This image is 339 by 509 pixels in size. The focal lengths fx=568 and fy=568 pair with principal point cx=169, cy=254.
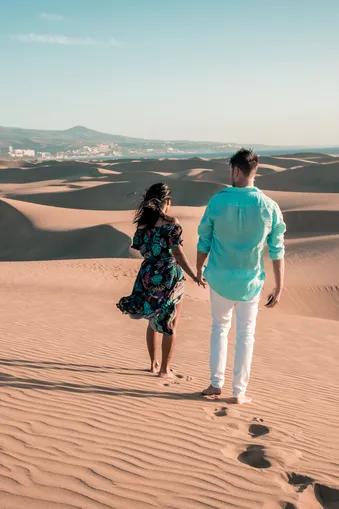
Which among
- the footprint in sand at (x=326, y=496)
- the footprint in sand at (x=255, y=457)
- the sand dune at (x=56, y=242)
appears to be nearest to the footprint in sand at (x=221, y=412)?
the footprint in sand at (x=255, y=457)

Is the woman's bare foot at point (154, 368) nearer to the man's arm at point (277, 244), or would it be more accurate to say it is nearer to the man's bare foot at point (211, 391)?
the man's bare foot at point (211, 391)

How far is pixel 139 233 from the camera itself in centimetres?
453

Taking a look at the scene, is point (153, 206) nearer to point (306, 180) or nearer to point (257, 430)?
point (257, 430)

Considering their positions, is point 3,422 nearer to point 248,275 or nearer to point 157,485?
point 157,485

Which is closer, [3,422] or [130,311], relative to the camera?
[3,422]

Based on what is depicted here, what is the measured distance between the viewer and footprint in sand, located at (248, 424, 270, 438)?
3735 mm

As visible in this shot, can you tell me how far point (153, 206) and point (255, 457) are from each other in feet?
6.51

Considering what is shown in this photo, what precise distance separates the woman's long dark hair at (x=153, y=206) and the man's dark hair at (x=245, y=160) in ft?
2.46

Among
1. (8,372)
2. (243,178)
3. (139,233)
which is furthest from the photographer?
(8,372)

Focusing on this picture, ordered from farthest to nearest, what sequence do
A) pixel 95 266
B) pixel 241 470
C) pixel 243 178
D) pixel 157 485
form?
1. pixel 95 266
2. pixel 243 178
3. pixel 241 470
4. pixel 157 485

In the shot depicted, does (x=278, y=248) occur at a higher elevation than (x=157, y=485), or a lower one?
higher

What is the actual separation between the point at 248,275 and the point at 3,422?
188 cm

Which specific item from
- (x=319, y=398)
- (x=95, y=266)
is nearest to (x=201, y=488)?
(x=319, y=398)

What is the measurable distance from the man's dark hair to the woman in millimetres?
776
